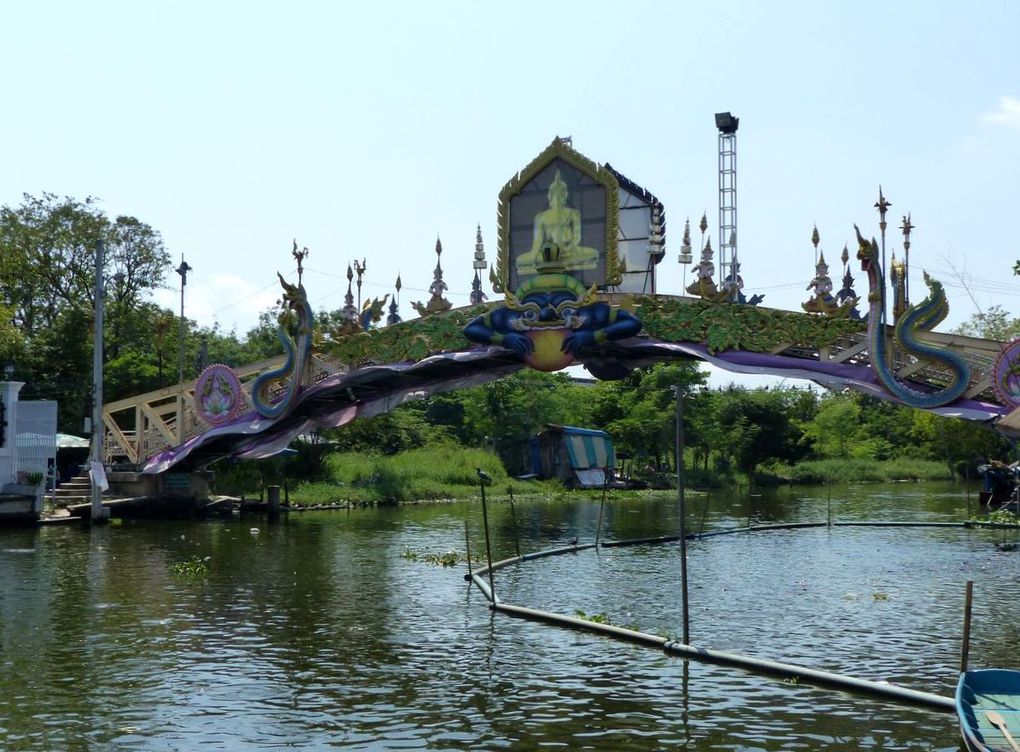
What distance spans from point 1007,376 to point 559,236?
1360cm

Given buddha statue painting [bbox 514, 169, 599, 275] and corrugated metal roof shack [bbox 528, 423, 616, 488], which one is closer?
buddha statue painting [bbox 514, 169, 599, 275]

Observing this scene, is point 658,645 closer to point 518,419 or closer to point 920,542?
point 920,542

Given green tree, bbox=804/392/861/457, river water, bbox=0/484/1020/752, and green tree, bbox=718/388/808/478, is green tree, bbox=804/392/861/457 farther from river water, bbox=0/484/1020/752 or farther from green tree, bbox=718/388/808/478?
river water, bbox=0/484/1020/752

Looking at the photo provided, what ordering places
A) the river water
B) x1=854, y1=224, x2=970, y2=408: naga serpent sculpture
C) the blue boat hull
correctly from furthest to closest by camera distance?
x1=854, y1=224, x2=970, y2=408: naga serpent sculpture, the river water, the blue boat hull

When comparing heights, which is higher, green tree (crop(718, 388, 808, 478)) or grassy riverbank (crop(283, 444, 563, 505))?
green tree (crop(718, 388, 808, 478))

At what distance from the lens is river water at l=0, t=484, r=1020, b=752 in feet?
41.3

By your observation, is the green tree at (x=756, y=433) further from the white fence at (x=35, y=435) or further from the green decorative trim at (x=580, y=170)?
the white fence at (x=35, y=435)

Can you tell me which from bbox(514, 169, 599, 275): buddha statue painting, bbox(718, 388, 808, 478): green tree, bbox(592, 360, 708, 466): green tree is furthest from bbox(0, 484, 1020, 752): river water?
bbox(718, 388, 808, 478): green tree

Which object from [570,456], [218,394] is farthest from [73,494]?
[570,456]

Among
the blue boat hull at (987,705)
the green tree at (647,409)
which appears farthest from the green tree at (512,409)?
the blue boat hull at (987,705)

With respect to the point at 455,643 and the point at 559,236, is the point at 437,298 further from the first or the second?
the point at 455,643

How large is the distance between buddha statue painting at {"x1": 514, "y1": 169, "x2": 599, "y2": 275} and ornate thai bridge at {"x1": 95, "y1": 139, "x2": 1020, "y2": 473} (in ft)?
0.15

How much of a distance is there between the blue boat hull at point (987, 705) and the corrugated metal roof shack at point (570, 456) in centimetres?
5051

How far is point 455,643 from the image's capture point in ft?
57.0
